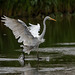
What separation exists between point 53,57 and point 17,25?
163cm

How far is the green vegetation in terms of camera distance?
2716cm

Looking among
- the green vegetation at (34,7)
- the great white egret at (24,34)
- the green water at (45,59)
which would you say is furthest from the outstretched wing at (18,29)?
the green vegetation at (34,7)

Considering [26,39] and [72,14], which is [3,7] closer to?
[72,14]

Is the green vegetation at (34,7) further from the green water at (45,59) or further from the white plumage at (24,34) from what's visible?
the white plumage at (24,34)

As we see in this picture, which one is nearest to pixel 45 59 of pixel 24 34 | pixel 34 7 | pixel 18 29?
pixel 24 34

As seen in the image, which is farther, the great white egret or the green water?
the great white egret

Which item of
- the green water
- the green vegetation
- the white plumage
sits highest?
the green vegetation

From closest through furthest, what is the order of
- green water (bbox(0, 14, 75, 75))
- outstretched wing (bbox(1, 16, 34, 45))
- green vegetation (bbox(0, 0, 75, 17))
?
1. green water (bbox(0, 14, 75, 75))
2. outstretched wing (bbox(1, 16, 34, 45))
3. green vegetation (bbox(0, 0, 75, 17))

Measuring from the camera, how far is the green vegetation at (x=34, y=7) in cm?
2716

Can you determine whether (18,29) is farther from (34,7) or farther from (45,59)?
(34,7)

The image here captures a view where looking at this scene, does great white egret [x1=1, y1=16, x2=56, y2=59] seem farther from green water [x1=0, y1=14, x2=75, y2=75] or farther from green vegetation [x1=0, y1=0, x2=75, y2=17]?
green vegetation [x1=0, y1=0, x2=75, y2=17]

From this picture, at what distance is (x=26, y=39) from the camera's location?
1257 centimetres

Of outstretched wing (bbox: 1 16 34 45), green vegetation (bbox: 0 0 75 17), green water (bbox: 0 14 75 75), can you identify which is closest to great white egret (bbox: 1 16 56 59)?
outstretched wing (bbox: 1 16 34 45)

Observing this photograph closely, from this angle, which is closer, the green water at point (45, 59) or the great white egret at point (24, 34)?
the green water at point (45, 59)
